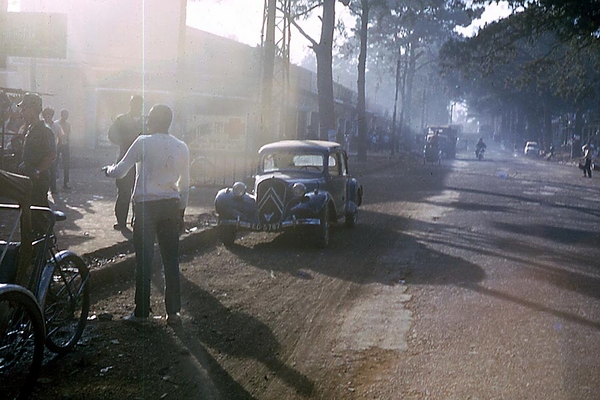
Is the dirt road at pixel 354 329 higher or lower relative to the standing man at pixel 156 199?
lower

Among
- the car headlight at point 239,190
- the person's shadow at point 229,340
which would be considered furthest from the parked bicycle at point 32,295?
the car headlight at point 239,190

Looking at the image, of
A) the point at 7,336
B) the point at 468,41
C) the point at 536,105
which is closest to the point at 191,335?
the point at 7,336

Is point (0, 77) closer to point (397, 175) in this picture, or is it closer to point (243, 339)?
point (397, 175)

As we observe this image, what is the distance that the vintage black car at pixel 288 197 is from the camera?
1152 cm

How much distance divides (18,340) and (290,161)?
349 inches

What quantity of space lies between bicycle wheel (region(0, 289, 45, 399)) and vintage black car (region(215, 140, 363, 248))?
679cm

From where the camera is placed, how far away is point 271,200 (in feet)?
38.8

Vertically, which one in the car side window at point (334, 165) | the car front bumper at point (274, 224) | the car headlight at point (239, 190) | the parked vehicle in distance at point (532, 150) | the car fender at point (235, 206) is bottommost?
the parked vehicle in distance at point (532, 150)

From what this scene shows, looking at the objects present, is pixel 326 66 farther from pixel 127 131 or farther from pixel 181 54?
pixel 127 131

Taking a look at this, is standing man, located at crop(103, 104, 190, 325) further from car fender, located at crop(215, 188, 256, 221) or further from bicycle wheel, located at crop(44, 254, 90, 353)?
car fender, located at crop(215, 188, 256, 221)

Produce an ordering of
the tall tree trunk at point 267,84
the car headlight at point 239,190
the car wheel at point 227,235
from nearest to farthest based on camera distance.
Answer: the car wheel at point 227,235
the car headlight at point 239,190
the tall tree trunk at point 267,84

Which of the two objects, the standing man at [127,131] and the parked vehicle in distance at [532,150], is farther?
the parked vehicle in distance at [532,150]

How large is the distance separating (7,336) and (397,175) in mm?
29956

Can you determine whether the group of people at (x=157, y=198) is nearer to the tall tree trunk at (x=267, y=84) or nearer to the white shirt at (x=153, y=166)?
the white shirt at (x=153, y=166)
